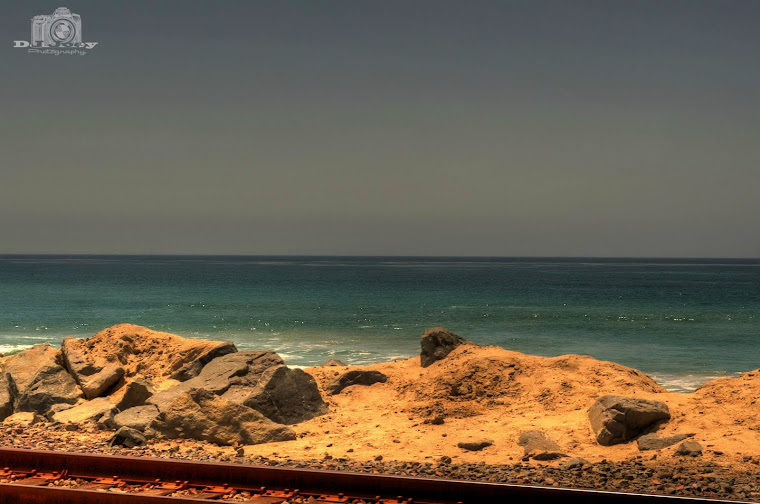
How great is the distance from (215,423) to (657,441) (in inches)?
307

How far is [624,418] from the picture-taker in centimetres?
1155

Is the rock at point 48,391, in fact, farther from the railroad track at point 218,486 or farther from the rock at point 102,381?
the railroad track at point 218,486

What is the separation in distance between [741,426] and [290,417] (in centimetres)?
873

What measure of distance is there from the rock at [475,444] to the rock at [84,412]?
734 cm

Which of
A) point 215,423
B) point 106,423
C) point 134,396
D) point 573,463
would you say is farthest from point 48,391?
point 573,463

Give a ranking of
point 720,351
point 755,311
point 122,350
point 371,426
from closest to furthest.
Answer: point 371,426 → point 122,350 → point 720,351 → point 755,311

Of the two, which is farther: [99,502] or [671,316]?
[671,316]

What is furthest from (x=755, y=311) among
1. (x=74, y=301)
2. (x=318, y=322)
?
(x=74, y=301)

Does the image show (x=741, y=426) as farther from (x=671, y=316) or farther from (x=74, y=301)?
(x=74, y=301)

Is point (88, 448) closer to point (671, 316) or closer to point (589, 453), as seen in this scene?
point (589, 453)

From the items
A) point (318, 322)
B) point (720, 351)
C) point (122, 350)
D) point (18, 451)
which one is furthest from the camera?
point (318, 322)

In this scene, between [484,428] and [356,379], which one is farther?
[356,379]

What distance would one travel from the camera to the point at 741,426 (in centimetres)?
1155

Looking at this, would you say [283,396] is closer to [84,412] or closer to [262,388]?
[262,388]
